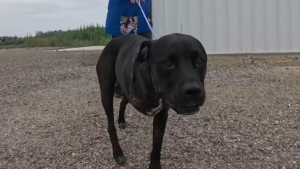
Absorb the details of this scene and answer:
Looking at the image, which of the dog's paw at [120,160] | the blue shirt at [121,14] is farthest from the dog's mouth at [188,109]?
the blue shirt at [121,14]

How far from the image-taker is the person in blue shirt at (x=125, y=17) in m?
5.46

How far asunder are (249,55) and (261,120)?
4.85 metres

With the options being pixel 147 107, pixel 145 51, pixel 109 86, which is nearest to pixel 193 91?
pixel 145 51

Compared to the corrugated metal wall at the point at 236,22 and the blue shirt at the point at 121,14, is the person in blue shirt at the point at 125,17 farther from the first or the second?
the corrugated metal wall at the point at 236,22

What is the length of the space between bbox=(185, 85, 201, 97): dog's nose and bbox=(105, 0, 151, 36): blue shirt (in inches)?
115

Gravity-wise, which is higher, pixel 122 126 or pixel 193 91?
pixel 193 91

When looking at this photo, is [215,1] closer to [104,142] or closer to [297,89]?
[297,89]


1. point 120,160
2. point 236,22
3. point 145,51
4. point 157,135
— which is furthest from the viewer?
point 236,22

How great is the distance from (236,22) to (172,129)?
5.33 m

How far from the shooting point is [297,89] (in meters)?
6.54

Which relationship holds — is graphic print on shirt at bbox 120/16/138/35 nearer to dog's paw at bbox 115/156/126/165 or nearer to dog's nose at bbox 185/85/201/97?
dog's paw at bbox 115/156/126/165

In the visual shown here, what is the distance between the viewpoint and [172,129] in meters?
4.82

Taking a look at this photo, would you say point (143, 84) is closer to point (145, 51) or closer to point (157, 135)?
point (145, 51)

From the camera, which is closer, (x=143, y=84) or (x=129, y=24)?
(x=143, y=84)
